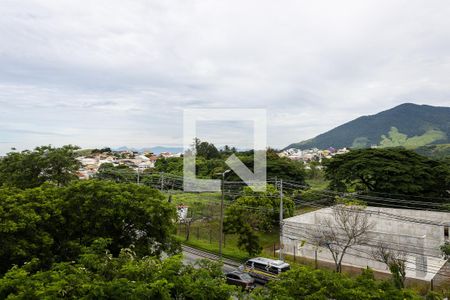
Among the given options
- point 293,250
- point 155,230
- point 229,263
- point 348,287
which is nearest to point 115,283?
point 348,287

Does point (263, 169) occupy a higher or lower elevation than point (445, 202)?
higher

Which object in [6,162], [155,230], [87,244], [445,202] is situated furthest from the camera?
[445,202]

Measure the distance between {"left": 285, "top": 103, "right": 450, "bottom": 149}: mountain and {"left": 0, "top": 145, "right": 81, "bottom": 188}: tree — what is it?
121964 millimetres

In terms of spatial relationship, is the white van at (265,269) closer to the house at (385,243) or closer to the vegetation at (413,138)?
the house at (385,243)

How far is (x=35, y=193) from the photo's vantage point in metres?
9.91

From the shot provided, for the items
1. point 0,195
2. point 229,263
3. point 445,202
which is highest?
point 0,195

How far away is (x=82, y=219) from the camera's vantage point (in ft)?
32.1

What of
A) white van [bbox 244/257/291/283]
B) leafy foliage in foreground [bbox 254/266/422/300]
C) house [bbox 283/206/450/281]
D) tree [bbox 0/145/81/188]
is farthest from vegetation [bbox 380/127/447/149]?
leafy foliage in foreground [bbox 254/266/422/300]

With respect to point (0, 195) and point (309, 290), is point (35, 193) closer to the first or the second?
point (0, 195)

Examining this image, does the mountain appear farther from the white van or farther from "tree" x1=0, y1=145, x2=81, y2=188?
"tree" x1=0, y1=145, x2=81, y2=188

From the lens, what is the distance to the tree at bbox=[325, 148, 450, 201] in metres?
26.2

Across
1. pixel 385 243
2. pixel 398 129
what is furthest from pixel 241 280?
pixel 398 129

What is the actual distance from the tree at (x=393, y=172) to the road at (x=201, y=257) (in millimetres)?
15677

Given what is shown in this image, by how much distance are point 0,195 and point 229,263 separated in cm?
1020
